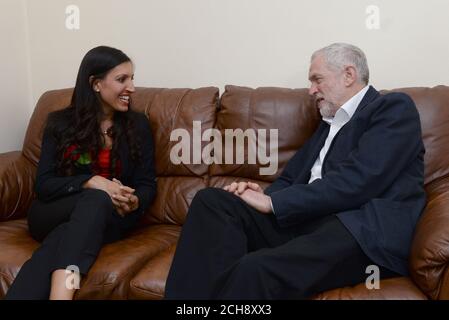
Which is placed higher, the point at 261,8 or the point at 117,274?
the point at 261,8

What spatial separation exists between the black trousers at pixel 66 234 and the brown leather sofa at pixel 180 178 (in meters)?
Result: 0.06

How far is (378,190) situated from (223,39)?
3.98 ft

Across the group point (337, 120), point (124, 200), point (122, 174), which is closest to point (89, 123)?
point (122, 174)

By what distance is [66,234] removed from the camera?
1593 mm

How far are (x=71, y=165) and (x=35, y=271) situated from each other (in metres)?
0.55

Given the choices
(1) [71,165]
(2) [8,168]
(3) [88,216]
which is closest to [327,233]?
(3) [88,216]

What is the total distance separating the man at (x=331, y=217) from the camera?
1.37 m

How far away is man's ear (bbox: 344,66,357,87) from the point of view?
→ 5.81 feet

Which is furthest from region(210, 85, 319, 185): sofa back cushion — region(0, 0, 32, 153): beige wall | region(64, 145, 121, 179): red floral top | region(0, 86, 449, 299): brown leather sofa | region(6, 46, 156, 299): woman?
region(0, 0, 32, 153): beige wall

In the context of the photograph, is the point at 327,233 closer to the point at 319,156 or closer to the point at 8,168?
the point at 319,156

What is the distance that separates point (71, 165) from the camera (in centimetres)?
196

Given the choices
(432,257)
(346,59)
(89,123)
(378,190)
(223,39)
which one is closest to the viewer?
(432,257)

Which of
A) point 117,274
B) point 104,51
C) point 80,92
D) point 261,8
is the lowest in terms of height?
point 117,274

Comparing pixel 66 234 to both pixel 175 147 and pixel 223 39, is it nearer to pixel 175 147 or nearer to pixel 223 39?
pixel 175 147
